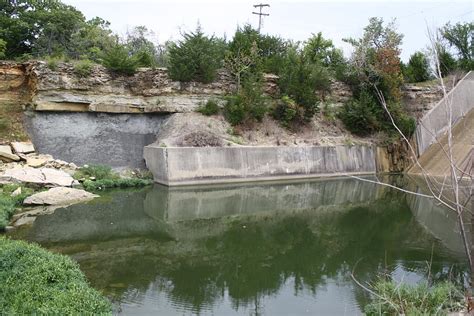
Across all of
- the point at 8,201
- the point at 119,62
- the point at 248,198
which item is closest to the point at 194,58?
the point at 119,62

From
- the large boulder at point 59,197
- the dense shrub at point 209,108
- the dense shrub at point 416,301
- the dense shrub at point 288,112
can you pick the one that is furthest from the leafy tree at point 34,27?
the dense shrub at point 416,301

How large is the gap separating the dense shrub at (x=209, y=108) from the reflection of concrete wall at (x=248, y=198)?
5.27 m

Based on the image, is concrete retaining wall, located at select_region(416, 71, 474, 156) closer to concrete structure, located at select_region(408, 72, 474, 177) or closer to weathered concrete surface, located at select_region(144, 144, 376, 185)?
concrete structure, located at select_region(408, 72, 474, 177)

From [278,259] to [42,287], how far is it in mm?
4648

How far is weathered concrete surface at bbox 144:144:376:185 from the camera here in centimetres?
1902

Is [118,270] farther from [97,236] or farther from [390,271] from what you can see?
[390,271]

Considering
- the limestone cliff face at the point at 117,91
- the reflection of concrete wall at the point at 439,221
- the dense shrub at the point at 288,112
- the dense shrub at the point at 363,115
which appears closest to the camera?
the reflection of concrete wall at the point at 439,221

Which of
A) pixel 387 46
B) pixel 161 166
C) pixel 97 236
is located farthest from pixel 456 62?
pixel 97 236

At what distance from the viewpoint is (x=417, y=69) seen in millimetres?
32062

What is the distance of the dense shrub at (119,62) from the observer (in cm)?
2230

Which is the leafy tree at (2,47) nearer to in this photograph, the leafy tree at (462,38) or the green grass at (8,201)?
the green grass at (8,201)

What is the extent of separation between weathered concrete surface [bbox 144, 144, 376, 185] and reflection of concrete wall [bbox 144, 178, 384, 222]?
934 mm

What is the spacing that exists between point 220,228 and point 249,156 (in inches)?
358

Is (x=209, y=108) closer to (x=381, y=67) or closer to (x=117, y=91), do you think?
(x=117, y=91)
